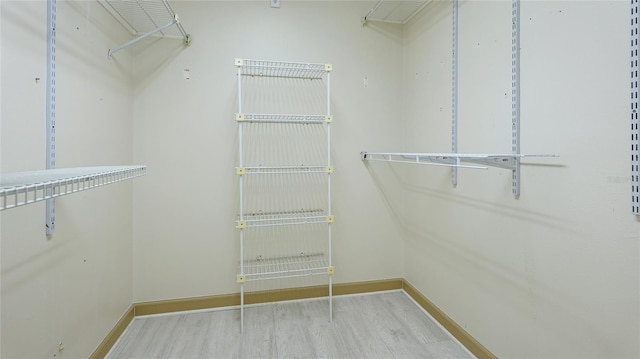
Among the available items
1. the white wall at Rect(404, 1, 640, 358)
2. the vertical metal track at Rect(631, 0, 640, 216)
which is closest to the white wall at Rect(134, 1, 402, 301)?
the white wall at Rect(404, 1, 640, 358)

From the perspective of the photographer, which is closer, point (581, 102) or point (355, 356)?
point (581, 102)

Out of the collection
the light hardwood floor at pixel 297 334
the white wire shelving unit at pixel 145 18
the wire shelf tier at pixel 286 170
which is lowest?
the light hardwood floor at pixel 297 334

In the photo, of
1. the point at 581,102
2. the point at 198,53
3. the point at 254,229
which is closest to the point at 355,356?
the point at 254,229

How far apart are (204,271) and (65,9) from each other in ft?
5.49

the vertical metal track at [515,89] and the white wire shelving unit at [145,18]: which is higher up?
the white wire shelving unit at [145,18]

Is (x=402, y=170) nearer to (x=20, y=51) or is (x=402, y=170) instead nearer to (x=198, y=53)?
(x=198, y=53)

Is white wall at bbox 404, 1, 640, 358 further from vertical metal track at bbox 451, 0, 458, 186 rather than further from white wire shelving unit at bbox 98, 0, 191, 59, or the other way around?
white wire shelving unit at bbox 98, 0, 191, 59

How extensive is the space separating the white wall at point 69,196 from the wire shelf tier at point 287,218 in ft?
2.65

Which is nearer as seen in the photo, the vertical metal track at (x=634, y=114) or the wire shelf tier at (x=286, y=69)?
the vertical metal track at (x=634, y=114)

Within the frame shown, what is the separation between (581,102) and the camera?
1115 mm

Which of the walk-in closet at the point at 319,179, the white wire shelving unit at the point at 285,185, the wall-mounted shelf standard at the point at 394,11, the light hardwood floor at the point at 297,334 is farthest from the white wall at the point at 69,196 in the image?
the wall-mounted shelf standard at the point at 394,11

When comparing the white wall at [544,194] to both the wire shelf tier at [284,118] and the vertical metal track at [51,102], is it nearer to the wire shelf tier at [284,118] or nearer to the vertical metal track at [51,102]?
the wire shelf tier at [284,118]

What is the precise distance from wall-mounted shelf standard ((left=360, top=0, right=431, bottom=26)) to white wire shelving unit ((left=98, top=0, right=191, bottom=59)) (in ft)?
4.35

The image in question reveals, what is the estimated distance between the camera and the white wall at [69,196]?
3.44 ft
